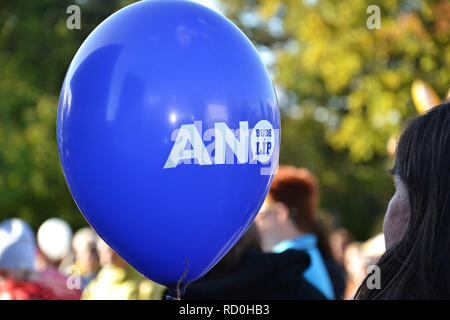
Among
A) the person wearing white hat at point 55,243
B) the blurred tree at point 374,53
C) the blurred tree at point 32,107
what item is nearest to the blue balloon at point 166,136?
the person wearing white hat at point 55,243

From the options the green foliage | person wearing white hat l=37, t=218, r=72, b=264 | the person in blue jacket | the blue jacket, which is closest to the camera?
the blue jacket

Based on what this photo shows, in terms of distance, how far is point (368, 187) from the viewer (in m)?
18.5

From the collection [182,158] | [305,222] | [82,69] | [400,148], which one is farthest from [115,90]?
[305,222]

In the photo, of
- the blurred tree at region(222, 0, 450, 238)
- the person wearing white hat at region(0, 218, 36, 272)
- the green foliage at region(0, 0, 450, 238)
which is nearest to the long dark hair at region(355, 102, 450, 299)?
the person wearing white hat at region(0, 218, 36, 272)

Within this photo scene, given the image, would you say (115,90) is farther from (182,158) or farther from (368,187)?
(368,187)

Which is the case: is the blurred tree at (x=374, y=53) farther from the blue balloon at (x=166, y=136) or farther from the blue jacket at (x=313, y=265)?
the blue balloon at (x=166, y=136)

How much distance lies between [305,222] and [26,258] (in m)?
1.73

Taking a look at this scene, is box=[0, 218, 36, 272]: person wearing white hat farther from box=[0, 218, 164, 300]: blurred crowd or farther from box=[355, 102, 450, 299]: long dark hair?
box=[355, 102, 450, 299]: long dark hair

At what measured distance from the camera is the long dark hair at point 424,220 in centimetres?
161

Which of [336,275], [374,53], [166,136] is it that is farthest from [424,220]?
[374,53]

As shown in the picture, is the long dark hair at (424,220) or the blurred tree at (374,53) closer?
the long dark hair at (424,220)

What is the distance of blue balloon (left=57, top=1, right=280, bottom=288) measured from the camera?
196cm

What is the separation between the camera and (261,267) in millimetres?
2924

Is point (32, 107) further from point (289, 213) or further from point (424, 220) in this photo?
point (424, 220)
